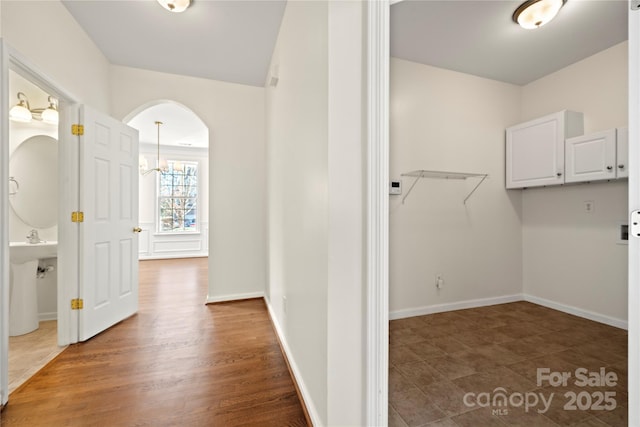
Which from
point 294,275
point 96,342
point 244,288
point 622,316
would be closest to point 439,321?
point 622,316

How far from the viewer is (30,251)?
256 cm

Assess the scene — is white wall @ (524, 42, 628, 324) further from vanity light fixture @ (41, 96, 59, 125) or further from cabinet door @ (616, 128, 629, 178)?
vanity light fixture @ (41, 96, 59, 125)

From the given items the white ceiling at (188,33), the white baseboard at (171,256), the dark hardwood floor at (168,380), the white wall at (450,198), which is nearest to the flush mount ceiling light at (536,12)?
the white wall at (450,198)

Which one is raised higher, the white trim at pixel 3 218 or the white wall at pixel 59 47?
the white wall at pixel 59 47

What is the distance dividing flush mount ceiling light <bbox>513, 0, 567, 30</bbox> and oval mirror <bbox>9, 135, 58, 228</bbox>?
15.4ft

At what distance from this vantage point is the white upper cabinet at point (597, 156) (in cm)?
237

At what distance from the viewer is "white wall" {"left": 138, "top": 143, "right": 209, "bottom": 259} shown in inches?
256

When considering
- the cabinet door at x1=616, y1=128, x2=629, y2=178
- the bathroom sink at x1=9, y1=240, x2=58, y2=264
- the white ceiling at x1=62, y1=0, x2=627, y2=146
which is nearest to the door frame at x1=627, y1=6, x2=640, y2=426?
the white ceiling at x1=62, y1=0, x2=627, y2=146

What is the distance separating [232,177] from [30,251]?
2043 millimetres

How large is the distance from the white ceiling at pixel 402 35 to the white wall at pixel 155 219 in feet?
13.4

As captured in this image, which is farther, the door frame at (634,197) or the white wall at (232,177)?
the white wall at (232,177)

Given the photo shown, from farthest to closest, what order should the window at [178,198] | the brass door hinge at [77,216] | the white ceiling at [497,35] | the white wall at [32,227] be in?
1. the window at [178,198]
2. the white wall at [32,227]
3. the brass door hinge at [77,216]
4. the white ceiling at [497,35]

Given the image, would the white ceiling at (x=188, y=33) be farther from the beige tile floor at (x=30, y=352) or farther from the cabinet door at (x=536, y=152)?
the cabinet door at (x=536, y=152)

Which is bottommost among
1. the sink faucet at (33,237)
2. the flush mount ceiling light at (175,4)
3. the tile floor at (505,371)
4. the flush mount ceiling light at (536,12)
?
the tile floor at (505,371)
